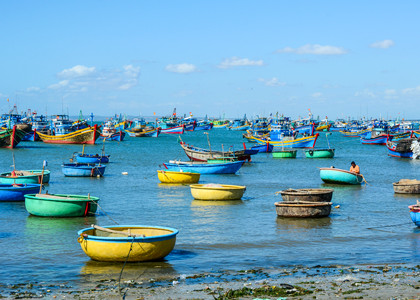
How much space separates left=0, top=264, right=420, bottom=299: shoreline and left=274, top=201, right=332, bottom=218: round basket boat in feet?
21.9

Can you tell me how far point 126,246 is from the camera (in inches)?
542

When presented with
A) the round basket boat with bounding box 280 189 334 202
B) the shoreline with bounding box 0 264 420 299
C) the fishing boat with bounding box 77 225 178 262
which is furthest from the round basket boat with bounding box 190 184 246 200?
the shoreline with bounding box 0 264 420 299

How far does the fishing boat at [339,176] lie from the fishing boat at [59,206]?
15802 millimetres

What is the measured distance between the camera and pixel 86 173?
37625 mm

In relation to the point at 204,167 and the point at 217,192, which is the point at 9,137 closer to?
the point at 204,167

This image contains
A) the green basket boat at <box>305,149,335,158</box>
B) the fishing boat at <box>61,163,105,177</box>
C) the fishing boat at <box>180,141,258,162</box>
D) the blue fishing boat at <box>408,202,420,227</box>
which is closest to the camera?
the blue fishing boat at <box>408,202,420,227</box>

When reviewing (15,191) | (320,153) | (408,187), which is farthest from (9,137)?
(408,187)

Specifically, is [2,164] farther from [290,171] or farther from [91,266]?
[91,266]

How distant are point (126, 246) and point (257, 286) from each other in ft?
11.1

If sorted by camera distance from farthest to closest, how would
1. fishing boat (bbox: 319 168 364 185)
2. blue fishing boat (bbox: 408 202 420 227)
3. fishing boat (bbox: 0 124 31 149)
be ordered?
1. fishing boat (bbox: 0 124 31 149)
2. fishing boat (bbox: 319 168 364 185)
3. blue fishing boat (bbox: 408 202 420 227)

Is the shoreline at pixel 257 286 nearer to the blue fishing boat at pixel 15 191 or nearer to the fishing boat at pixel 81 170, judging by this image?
the blue fishing boat at pixel 15 191

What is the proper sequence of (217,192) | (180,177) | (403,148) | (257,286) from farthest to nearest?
(403,148) → (180,177) → (217,192) → (257,286)

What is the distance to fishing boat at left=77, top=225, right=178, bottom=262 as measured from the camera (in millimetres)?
13750

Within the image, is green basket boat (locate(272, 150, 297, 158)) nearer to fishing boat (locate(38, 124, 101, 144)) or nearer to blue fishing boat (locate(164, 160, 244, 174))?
blue fishing boat (locate(164, 160, 244, 174))
